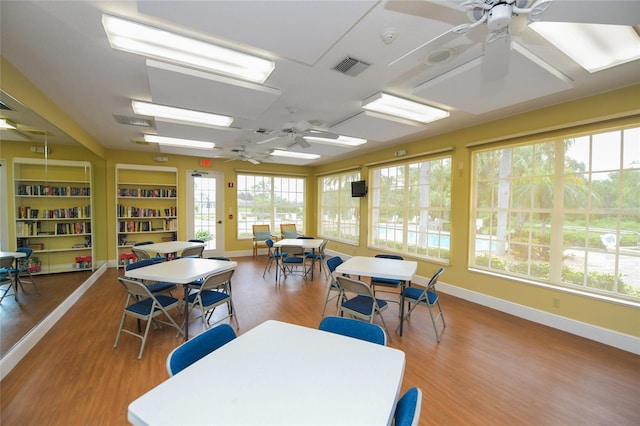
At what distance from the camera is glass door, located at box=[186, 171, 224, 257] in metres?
7.18

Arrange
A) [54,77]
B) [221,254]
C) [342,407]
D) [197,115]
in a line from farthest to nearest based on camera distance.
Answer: [221,254] → [197,115] → [54,77] → [342,407]

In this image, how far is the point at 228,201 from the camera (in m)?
7.70

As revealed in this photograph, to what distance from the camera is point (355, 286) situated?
281 centimetres

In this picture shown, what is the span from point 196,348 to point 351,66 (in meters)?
2.57

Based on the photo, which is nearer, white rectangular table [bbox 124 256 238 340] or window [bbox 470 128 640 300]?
white rectangular table [bbox 124 256 238 340]

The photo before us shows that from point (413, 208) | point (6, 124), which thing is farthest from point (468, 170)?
point (6, 124)

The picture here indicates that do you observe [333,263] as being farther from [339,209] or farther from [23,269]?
[339,209]

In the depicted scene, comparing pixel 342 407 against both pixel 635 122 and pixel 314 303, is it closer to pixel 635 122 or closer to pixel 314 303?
pixel 314 303

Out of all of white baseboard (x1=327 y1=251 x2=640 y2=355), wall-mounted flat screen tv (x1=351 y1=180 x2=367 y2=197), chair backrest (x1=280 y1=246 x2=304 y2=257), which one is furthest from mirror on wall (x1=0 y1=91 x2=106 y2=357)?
white baseboard (x1=327 y1=251 x2=640 y2=355)

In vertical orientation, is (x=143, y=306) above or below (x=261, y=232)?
below

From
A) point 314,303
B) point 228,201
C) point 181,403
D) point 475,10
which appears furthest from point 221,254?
point 475,10

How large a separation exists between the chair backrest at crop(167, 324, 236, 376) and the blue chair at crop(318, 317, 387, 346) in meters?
0.64

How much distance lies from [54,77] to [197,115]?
1450mm

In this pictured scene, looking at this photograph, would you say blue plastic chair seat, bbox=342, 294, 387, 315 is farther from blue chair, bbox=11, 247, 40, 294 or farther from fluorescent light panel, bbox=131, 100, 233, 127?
blue chair, bbox=11, 247, 40, 294
